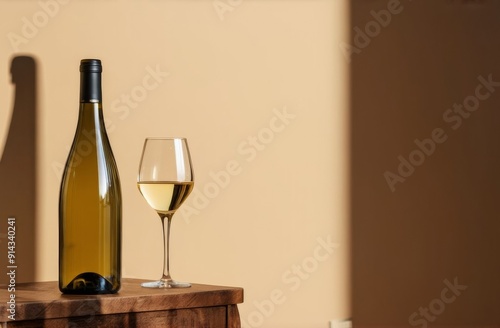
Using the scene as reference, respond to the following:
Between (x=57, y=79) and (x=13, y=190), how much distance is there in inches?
9.8

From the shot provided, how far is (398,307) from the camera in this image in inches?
88.1

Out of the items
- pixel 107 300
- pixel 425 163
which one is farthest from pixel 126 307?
pixel 425 163

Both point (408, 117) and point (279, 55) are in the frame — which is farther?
point (408, 117)

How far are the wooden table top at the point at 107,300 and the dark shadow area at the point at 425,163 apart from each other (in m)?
0.81

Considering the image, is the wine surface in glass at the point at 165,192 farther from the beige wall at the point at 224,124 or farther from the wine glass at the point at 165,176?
the beige wall at the point at 224,124

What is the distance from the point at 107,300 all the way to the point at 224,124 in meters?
0.75

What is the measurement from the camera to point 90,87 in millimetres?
1419

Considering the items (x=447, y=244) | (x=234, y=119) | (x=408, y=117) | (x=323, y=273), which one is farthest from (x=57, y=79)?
(x=447, y=244)

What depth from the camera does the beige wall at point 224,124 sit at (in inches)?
69.3

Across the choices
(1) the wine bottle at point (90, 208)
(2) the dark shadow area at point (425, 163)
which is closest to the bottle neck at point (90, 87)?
(1) the wine bottle at point (90, 208)

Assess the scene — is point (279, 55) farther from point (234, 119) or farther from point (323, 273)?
point (323, 273)

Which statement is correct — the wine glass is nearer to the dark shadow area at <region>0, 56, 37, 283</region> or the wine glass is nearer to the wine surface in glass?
the wine surface in glass

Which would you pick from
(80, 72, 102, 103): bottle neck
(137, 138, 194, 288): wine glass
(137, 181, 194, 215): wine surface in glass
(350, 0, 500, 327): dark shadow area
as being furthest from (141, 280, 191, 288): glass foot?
(350, 0, 500, 327): dark shadow area

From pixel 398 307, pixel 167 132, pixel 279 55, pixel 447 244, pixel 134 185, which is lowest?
pixel 398 307
